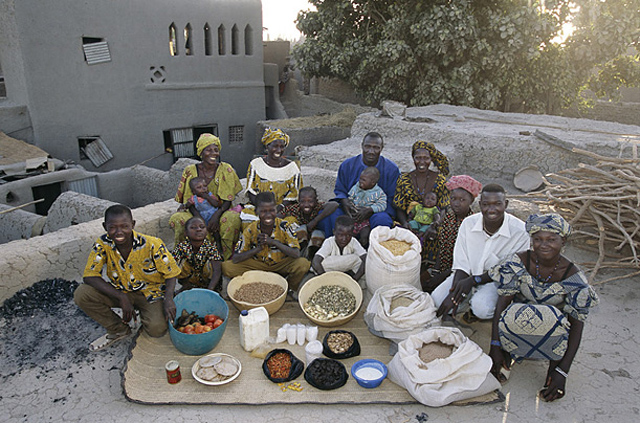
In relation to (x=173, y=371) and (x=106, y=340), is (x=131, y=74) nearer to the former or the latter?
(x=106, y=340)

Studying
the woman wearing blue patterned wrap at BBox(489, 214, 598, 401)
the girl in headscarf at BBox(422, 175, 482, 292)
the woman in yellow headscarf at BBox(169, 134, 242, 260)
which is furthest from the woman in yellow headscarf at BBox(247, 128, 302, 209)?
the woman wearing blue patterned wrap at BBox(489, 214, 598, 401)

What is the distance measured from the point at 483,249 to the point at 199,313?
230 cm

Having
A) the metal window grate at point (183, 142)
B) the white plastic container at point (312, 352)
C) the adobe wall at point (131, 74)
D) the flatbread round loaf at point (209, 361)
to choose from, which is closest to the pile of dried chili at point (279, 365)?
the white plastic container at point (312, 352)

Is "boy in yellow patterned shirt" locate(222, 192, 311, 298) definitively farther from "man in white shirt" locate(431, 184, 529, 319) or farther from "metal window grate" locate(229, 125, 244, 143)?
"metal window grate" locate(229, 125, 244, 143)

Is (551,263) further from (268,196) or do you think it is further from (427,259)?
(268,196)

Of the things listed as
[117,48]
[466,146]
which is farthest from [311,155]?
[117,48]

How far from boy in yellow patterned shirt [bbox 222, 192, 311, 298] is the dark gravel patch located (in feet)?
3.80

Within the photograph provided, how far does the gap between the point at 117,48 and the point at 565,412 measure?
41.2ft

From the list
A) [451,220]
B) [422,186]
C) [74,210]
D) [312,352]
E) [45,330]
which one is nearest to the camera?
[312,352]

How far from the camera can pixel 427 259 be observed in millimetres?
4422

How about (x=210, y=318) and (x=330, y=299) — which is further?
(x=330, y=299)

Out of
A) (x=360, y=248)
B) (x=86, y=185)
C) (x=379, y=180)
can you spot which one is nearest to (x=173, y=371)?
(x=360, y=248)

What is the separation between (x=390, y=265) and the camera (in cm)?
370

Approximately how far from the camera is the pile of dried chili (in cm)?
304
